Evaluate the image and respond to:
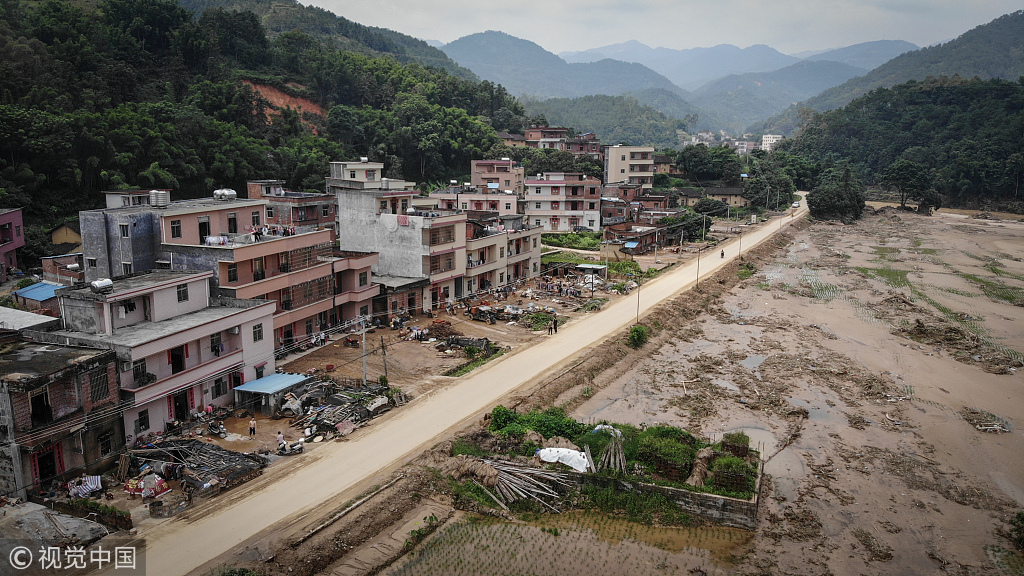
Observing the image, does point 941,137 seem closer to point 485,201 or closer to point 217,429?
point 485,201

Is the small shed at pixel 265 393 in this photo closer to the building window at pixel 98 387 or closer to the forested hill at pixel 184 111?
the building window at pixel 98 387

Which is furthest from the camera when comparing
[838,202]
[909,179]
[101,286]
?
[909,179]

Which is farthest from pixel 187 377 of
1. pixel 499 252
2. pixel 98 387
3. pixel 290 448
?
pixel 499 252

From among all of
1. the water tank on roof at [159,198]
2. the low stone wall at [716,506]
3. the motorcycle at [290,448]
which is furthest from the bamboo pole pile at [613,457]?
the water tank on roof at [159,198]

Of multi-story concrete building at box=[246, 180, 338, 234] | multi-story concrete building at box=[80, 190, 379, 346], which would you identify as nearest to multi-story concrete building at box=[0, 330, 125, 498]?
multi-story concrete building at box=[80, 190, 379, 346]

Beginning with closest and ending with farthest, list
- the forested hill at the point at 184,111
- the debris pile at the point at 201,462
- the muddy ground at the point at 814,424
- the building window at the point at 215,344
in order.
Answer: the muddy ground at the point at 814,424
the debris pile at the point at 201,462
the building window at the point at 215,344
the forested hill at the point at 184,111
